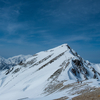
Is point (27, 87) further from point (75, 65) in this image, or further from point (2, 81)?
point (2, 81)

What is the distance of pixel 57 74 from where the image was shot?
123ft

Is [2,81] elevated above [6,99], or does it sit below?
above

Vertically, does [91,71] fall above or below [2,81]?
below

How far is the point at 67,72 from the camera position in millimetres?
36781

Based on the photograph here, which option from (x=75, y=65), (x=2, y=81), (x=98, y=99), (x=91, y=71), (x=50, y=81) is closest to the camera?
(x=98, y=99)

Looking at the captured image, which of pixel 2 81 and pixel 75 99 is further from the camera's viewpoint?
pixel 2 81

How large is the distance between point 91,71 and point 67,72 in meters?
16.1

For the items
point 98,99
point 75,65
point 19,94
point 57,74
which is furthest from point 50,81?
point 98,99

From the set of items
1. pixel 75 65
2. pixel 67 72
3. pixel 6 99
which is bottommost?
pixel 6 99

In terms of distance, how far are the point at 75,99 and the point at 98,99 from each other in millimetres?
3338

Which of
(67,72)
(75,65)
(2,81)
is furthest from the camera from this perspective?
(2,81)

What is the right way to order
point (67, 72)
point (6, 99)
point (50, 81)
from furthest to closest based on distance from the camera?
point (67, 72) < point (50, 81) < point (6, 99)

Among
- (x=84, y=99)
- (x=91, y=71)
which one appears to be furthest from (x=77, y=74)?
(x=84, y=99)

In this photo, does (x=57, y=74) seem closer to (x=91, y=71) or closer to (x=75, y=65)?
(x=75, y=65)
